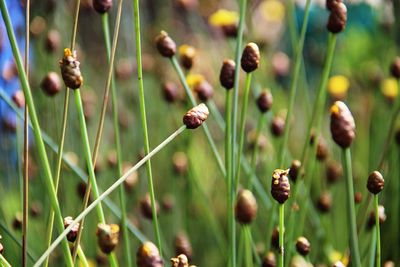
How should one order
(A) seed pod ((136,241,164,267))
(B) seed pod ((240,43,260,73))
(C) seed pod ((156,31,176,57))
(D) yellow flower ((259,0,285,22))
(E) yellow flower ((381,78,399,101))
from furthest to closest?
1. (D) yellow flower ((259,0,285,22))
2. (E) yellow flower ((381,78,399,101))
3. (C) seed pod ((156,31,176,57))
4. (B) seed pod ((240,43,260,73))
5. (A) seed pod ((136,241,164,267))

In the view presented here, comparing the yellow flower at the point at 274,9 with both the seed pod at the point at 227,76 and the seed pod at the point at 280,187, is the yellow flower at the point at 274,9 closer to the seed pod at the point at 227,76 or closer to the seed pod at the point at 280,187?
the seed pod at the point at 227,76

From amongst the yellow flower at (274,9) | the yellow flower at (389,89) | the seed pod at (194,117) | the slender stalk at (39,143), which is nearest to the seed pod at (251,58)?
the seed pod at (194,117)

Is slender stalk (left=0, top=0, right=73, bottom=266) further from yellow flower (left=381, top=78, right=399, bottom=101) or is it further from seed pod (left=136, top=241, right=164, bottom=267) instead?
yellow flower (left=381, top=78, right=399, bottom=101)

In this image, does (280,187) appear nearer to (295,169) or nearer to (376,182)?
(376,182)

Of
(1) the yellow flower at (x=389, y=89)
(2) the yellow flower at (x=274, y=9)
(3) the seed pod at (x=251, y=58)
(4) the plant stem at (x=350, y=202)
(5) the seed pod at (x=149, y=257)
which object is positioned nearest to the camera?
(5) the seed pod at (x=149, y=257)

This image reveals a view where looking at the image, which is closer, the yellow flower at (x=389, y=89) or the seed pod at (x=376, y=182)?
the seed pod at (x=376, y=182)

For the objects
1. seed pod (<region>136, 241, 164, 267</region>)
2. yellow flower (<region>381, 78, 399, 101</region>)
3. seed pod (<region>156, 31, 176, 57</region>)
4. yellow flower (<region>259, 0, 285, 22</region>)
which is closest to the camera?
seed pod (<region>136, 241, 164, 267</region>)

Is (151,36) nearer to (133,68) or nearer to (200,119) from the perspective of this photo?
(133,68)

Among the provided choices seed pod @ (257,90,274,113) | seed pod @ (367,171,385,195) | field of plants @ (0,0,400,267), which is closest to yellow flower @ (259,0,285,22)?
field of plants @ (0,0,400,267)
